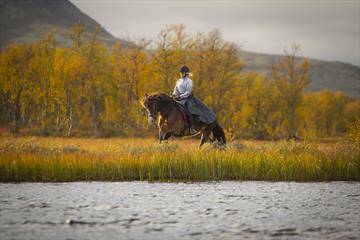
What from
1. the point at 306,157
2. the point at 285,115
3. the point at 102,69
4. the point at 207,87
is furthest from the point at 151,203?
the point at 285,115

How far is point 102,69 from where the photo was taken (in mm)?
50344

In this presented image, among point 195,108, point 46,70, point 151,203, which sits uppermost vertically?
point 46,70

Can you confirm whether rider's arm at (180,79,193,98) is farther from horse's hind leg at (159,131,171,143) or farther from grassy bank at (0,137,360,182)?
grassy bank at (0,137,360,182)

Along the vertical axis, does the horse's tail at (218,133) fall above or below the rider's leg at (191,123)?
below

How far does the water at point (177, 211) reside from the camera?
567cm

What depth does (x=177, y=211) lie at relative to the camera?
272 inches

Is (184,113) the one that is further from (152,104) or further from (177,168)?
(177,168)

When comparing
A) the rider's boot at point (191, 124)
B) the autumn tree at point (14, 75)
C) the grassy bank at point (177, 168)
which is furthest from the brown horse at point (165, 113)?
the autumn tree at point (14, 75)

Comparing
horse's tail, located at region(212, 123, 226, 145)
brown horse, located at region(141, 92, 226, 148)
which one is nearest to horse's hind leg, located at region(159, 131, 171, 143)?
brown horse, located at region(141, 92, 226, 148)

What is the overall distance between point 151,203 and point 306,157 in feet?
18.1

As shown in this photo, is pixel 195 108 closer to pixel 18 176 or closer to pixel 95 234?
pixel 18 176

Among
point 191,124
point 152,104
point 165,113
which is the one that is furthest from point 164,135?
point 152,104

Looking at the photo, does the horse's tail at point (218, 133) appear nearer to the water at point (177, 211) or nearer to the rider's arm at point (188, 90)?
the rider's arm at point (188, 90)

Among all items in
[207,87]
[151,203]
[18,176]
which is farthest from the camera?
[207,87]
